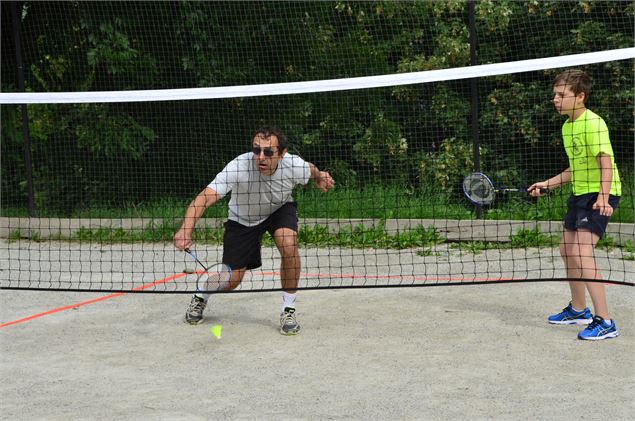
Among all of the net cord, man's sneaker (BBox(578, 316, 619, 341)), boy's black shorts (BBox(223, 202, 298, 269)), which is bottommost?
man's sneaker (BBox(578, 316, 619, 341))

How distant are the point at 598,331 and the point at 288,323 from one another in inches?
79.2

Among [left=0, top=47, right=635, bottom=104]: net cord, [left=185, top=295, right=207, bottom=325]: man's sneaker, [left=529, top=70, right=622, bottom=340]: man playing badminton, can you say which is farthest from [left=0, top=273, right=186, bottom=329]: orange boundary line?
[left=529, top=70, right=622, bottom=340]: man playing badminton

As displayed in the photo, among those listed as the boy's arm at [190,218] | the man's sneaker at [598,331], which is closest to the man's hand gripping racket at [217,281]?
the boy's arm at [190,218]

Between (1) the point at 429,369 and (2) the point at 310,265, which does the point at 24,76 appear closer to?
(2) the point at 310,265

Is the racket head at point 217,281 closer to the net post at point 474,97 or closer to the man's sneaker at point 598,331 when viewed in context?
the man's sneaker at point 598,331

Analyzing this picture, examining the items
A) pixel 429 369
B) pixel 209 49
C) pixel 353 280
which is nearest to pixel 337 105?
pixel 209 49

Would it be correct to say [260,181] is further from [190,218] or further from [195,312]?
[195,312]

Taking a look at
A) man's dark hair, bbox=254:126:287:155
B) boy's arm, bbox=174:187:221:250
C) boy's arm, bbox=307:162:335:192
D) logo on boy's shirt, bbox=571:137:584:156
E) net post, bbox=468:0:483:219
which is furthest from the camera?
net post, bbox=468:0:483:219

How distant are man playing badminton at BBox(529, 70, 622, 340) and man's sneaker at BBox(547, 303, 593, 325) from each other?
0.17 feet

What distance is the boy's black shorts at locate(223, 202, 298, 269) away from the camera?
22.2 feet

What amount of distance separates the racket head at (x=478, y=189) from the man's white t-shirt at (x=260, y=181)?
220cm

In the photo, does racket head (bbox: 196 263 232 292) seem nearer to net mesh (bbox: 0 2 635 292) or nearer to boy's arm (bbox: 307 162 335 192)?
boy's arm (bbox: 307 162 335 192)

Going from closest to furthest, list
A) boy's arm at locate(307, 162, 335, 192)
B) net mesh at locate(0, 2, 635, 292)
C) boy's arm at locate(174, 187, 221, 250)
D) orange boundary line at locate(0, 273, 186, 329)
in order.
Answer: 1. boy's arm at locate(174, 187, 221, 250)
2. boy's arm at locate(307, 162, 335, 192)
3. orange boundary line at locate(0, 273, 186, 329)
4. net mesh at locate(0, 2, 635, 292)

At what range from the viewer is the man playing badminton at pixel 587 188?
611 centimetres
